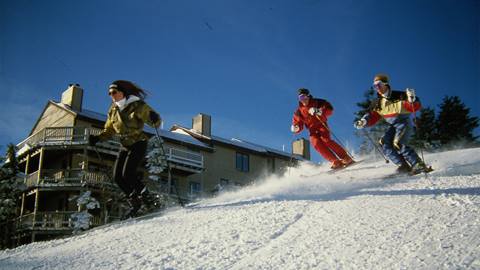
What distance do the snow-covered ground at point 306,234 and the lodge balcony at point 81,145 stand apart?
864 inches

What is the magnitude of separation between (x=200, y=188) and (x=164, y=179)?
10.4 feet

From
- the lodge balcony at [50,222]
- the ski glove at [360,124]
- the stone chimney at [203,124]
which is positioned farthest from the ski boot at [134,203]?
the stone chimney at [203,124]

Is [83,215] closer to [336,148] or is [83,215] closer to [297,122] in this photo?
[297,122]

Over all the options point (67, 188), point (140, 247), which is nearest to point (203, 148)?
point (67, 188)

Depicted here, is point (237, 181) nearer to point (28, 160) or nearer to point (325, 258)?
point (28, 160)

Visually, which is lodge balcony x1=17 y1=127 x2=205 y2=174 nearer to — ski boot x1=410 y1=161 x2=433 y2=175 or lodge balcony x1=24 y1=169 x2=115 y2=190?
Answer: lodge balcony x1=24 y1=169 x2=115 y2=190

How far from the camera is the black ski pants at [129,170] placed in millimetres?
7559

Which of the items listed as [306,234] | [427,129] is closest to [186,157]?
[427,129]

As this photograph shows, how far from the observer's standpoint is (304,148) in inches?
1703

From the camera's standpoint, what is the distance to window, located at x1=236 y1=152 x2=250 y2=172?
122ft

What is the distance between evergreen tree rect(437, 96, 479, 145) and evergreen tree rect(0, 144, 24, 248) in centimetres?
2750

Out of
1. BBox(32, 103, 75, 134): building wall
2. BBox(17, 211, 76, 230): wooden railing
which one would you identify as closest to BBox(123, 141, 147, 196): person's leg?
BBox(17, 211, 76, 230): wooden railing

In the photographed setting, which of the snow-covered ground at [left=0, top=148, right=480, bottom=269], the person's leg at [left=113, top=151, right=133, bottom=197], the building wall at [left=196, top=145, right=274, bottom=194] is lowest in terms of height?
the snow-covered ground at [left=0, top=148, right=480, bottom=269]

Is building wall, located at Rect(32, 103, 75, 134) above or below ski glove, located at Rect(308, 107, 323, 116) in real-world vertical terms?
above
